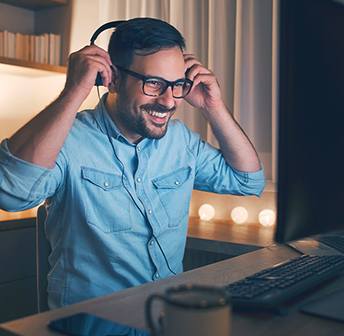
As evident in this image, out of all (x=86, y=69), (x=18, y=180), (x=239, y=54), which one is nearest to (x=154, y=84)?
(x=86, y=69)

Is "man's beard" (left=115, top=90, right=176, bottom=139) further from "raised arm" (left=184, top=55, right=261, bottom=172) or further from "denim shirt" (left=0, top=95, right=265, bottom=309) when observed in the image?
"raised arm" (left=184, top=55, right=261, bottom=172)

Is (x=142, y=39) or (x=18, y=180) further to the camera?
(x=142, y=39)

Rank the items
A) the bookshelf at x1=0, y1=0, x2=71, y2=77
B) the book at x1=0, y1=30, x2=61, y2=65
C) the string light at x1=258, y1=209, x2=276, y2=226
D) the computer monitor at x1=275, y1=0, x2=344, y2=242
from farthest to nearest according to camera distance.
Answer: the bookshelf at x1=0, y1=0, x2=71, y2=77 < the book at x1=0, y1=30, x2=61, y2=65 < the string light at x1=258, y1=209, x2=276, y2=226 < the computer monitor at x1=275, y1=0, x2=344, y2=242

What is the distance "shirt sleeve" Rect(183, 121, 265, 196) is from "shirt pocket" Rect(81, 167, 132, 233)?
0.36 meters

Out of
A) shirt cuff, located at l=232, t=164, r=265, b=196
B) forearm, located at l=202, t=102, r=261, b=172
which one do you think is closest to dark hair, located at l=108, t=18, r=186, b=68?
forearm, located at l=202, t=102, r=261, b=172

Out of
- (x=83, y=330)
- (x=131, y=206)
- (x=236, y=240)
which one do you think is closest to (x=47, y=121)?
(x=131, y=206)

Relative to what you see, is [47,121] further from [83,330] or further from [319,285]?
[319,285]

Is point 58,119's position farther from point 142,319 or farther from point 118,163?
point 142,319

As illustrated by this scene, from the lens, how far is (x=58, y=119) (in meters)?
0.99

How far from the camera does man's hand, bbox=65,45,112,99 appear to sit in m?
1.05

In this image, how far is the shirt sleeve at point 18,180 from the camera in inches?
36.9

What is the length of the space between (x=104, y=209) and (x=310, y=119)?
63 cm

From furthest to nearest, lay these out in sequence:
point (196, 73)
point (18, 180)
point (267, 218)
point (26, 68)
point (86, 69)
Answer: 1. point (26, 68)
2. point (267, 218)
3. point (196, 73)
4. point (86, 69)
5. point (18, 180)

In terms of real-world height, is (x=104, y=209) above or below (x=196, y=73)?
below
